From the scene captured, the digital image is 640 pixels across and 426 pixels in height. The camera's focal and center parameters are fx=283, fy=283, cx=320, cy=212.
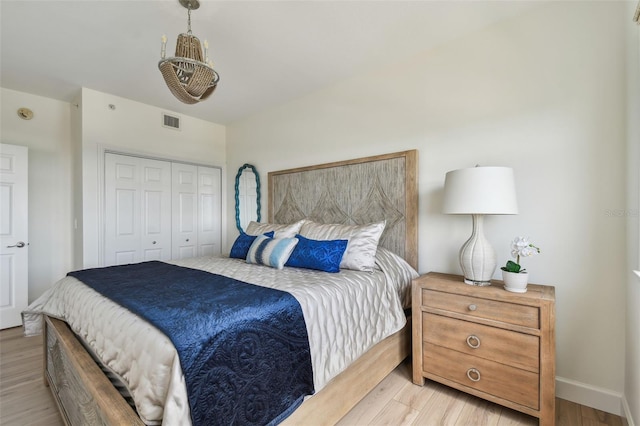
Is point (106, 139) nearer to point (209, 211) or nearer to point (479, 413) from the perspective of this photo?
point (209, 211)

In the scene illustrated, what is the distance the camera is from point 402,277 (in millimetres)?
2205

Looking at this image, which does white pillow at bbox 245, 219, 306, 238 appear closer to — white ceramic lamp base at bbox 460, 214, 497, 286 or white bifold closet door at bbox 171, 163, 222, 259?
white ceramic lamp base at bbox 460, 214, 497, 286

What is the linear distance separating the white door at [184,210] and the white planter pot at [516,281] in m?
3.81

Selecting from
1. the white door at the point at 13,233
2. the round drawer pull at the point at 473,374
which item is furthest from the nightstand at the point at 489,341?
the white door at the point at 13,233

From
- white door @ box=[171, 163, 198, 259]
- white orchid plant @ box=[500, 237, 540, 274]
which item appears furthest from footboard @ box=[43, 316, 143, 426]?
white door @ box=[171, 163, 198, 259]

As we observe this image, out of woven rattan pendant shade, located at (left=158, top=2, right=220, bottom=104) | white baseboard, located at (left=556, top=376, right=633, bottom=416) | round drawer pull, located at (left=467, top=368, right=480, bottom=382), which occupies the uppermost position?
woven rattan pendant shade, located at (left=158, top=2, right=220, bottom=104)

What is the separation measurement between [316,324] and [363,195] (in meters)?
1.55

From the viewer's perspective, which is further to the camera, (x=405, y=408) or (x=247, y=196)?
(x=247, y=196)

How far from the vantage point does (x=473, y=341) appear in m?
1.70

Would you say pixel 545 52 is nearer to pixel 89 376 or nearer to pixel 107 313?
pixel 107 313

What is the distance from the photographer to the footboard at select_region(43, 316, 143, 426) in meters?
0.98

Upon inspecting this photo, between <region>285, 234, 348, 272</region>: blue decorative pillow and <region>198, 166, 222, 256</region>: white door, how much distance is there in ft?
8.10

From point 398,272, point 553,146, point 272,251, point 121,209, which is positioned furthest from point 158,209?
point 553,146

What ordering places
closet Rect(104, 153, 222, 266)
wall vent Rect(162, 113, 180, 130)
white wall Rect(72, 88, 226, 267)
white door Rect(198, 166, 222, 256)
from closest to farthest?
white wall Rect(72, 88, 226, 267)
closet Rect(104, 153, 222, 266)
wall vent Rect(162, 113, 180, 130)
white door Rect(198, 166, 222, 256)
